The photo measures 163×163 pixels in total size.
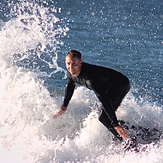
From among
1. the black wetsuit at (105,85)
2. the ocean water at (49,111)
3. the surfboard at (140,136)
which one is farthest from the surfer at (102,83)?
the ocean water at (49,111)

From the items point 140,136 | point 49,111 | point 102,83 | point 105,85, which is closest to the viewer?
point 102,83

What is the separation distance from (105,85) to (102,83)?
0.18 meters

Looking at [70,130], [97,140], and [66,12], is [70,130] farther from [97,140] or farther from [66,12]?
[66,12]

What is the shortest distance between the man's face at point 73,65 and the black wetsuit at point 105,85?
114mm

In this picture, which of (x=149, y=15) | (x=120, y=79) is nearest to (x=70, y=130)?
(x=120, y=79)

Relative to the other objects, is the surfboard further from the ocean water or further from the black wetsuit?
the black wetsuit

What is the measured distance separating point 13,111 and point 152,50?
14.3 meters

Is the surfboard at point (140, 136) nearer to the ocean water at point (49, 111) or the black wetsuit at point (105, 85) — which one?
the ocean water at point (49, 111)

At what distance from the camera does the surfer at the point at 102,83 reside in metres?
6.91

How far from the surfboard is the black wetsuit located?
31 cm

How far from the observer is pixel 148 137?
870cm

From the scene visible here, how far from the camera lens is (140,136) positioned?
873cm

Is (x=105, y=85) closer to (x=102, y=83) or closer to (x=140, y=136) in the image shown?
(x=102, y=83)

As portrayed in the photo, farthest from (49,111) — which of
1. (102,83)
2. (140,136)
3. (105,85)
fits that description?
(102,83)
